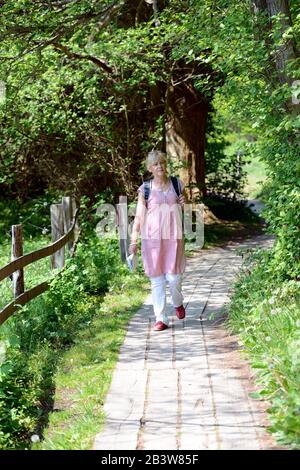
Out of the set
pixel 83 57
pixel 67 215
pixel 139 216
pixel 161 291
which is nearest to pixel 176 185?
pixel 139 216

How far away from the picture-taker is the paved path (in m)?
5.27

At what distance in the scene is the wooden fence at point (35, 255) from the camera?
9109mm

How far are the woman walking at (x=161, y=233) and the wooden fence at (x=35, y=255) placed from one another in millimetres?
1587

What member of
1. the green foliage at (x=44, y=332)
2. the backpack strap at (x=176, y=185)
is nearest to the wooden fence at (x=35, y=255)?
the green foliage at (x=44, y=332)

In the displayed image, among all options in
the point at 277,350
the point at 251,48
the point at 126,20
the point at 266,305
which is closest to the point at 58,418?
the point at 277,350

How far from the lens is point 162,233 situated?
8.50 metres

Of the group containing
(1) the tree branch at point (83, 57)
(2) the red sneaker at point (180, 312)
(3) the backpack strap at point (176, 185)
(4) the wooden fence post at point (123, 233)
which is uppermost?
(1) the tree branch at point (83, 57)

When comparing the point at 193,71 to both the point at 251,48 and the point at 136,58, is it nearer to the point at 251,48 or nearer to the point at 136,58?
the point at 136,58

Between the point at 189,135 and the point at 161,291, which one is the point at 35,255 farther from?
the point at 189,135

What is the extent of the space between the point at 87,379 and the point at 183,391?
104 cm

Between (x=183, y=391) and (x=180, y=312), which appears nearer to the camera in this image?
(x=183, y=391)

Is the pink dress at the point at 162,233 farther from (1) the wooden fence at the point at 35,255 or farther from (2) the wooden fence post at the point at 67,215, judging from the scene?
(2) the wooden fence post at the point at 67,215

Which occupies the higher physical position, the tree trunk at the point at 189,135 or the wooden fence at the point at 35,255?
the tree trunk at the point at 189,135

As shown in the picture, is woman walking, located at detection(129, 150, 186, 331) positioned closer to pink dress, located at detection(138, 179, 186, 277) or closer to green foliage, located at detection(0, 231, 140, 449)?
pink dress, located at detection(138, 179, 186, 277)
